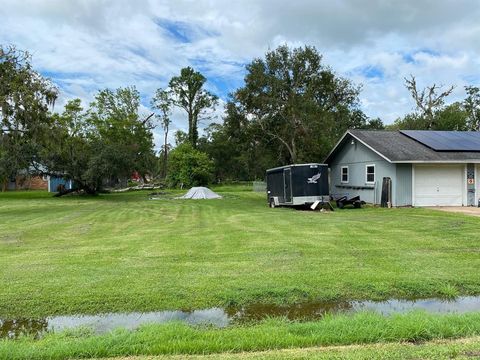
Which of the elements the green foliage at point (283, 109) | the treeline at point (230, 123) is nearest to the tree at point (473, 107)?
the treeline at point (230, 123)

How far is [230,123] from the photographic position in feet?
87.2

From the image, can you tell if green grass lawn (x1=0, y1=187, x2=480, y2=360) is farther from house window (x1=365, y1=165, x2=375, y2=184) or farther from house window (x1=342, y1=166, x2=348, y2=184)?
house window (x1=342, y1=166, x2=348, y2=184)

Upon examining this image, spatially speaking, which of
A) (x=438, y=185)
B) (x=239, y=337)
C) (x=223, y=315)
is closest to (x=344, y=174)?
(x=438, y=185)

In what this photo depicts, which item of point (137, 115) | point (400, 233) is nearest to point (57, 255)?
point (400, 233)

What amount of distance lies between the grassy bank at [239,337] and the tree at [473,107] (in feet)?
170

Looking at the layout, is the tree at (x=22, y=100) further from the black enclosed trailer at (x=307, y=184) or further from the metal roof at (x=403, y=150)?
the metal roof at (x=403, y=150)

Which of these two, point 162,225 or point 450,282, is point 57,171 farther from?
point 450,282

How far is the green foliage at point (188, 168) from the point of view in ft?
151

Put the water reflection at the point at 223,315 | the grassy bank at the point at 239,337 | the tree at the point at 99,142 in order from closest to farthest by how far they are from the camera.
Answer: the grassy bank at the point at 239,337 → the water reflection at the point at 223,315 → the tree at the point at 99,142

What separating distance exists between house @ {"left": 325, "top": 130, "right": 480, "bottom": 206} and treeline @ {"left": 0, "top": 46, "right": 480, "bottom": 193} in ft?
20.6

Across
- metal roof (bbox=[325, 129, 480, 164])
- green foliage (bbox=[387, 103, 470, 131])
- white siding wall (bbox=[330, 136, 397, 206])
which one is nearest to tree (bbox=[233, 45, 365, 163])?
white siding wall (bbox=[330, 136, 397, 206])

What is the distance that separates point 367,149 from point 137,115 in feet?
116

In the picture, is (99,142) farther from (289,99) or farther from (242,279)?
(242,279)

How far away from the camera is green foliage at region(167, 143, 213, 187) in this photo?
4591 cm
